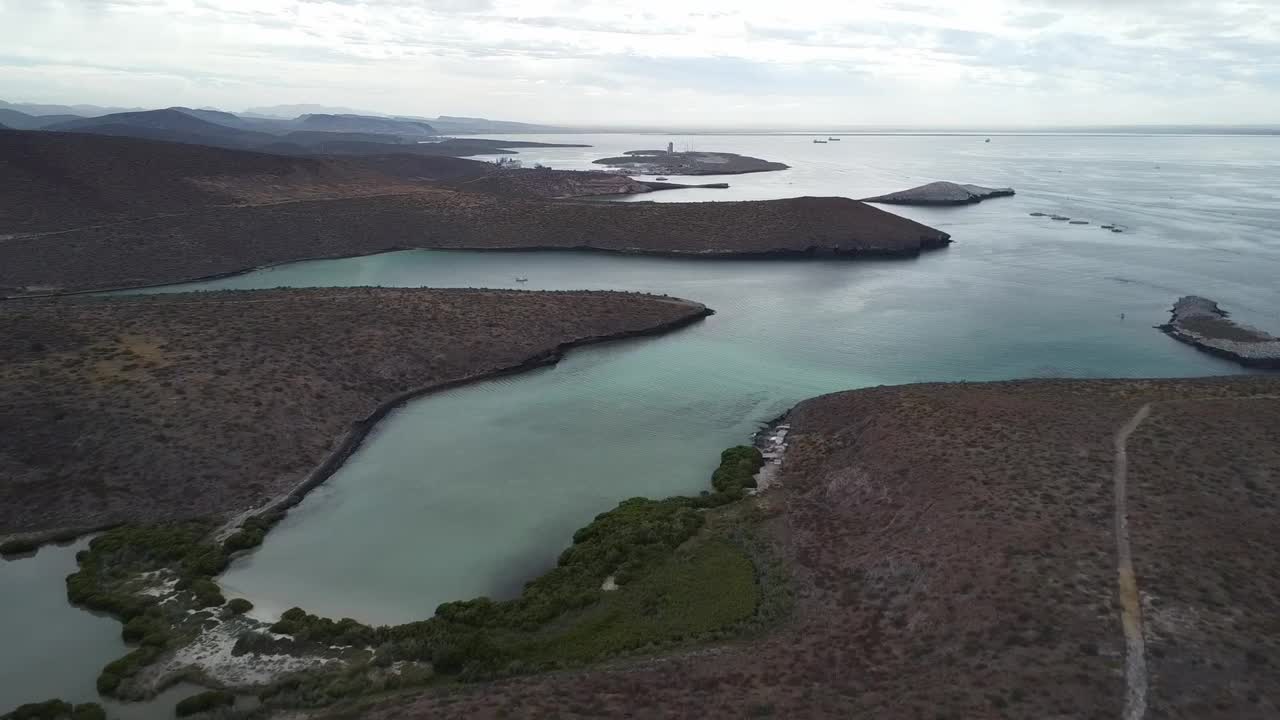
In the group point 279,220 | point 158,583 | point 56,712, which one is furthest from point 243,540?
point 279,220

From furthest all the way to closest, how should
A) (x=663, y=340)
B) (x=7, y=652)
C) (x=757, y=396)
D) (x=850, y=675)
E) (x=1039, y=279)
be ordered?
(x=1039, y=279)
(x=663, y=340)
(x=757, y=396)
(x=7, y=652)
(x=850, y=675)

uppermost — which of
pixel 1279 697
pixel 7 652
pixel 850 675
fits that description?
pixel 1279 697

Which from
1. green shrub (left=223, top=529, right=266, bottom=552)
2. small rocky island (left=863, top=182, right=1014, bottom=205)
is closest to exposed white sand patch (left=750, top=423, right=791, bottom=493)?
green shrub (left=223, top=529, right=266, bottom=552)

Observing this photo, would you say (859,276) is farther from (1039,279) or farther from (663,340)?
(663,340)

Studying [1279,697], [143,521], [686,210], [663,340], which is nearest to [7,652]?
[143,521]

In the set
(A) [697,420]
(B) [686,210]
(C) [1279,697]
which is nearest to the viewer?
(C) [1279,697]

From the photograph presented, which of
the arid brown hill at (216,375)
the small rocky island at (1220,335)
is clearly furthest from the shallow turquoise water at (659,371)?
the arid brown hill at (216,375)

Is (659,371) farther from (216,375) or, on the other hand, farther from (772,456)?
(216,375)
